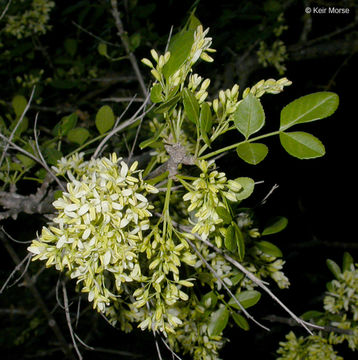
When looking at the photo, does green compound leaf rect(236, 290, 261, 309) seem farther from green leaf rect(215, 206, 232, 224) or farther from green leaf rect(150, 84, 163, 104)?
green leaf rect(150, 84, 163, 104)

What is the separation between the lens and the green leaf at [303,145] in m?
0.83

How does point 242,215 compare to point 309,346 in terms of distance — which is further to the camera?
point 309,346

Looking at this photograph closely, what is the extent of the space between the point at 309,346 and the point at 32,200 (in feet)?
5.71

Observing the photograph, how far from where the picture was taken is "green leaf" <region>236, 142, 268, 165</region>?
33.0 inches

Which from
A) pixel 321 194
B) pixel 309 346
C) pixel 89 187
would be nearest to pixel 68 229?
pixel 89 187

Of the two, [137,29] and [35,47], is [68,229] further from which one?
[35,47]

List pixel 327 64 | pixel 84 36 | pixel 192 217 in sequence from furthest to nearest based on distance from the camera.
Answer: pixel 327 64, pixel 84 36, pixel 192 217

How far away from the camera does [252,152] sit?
0.86 meters

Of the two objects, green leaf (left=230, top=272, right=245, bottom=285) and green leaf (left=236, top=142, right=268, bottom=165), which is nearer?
green leaf (left=236, top=142, right=268, bottom=165)

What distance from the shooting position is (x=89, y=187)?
2.94ft

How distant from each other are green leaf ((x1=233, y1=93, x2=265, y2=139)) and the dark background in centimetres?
115

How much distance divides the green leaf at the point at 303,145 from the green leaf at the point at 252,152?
71mm

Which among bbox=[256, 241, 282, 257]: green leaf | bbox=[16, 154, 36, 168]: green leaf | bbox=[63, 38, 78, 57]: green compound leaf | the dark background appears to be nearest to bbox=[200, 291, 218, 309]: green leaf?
bbox=[256, 241, 282, 257]: green leaf

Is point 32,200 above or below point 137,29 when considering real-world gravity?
below
